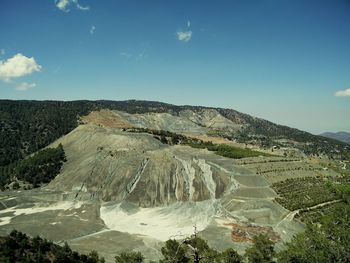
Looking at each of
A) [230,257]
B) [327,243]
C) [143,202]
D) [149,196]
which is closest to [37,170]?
[143,202]

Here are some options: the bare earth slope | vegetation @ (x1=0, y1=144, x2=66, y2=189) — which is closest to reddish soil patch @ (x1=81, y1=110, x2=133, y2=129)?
the bare earth slope

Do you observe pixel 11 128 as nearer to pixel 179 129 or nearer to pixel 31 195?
pixel 31 195

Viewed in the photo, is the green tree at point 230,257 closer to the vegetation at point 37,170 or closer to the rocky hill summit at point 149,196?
the rocky hill summit at point 149,196

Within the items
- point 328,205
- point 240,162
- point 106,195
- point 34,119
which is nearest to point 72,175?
point 106,195

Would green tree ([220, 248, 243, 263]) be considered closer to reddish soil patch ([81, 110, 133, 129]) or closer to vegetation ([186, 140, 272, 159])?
vegetation ([186, 140, 272, 159])

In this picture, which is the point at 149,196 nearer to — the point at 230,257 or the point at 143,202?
the point at 143,202
